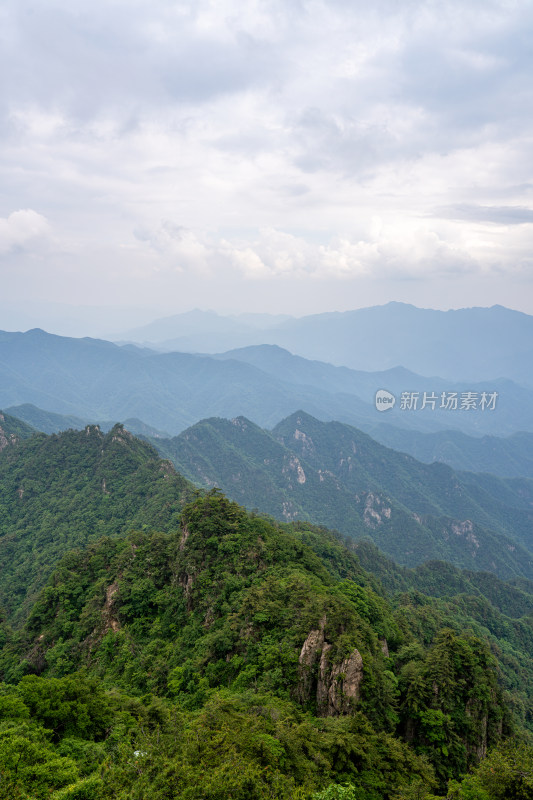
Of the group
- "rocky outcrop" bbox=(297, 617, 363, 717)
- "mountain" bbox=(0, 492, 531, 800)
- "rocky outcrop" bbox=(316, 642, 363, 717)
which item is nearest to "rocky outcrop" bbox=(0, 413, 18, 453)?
"mountain" bbox=(0, 492, 531, 800)

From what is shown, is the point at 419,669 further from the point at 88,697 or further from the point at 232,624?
the point at 88,697

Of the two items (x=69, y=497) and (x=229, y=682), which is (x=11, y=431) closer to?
(x=69, y=497)

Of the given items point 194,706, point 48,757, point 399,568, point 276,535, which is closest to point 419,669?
point 194,706

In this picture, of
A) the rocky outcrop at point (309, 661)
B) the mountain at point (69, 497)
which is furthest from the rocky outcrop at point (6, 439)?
the rocky outcrop at point (309, 661)

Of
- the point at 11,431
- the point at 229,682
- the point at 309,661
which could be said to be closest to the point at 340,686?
the point at 309,661

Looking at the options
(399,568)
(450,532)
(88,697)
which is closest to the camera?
(88,697)

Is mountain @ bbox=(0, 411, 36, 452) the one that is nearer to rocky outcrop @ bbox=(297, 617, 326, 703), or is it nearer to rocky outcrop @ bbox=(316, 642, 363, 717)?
rocky outcrop @ bbox=(297, 617, 326, 703)
